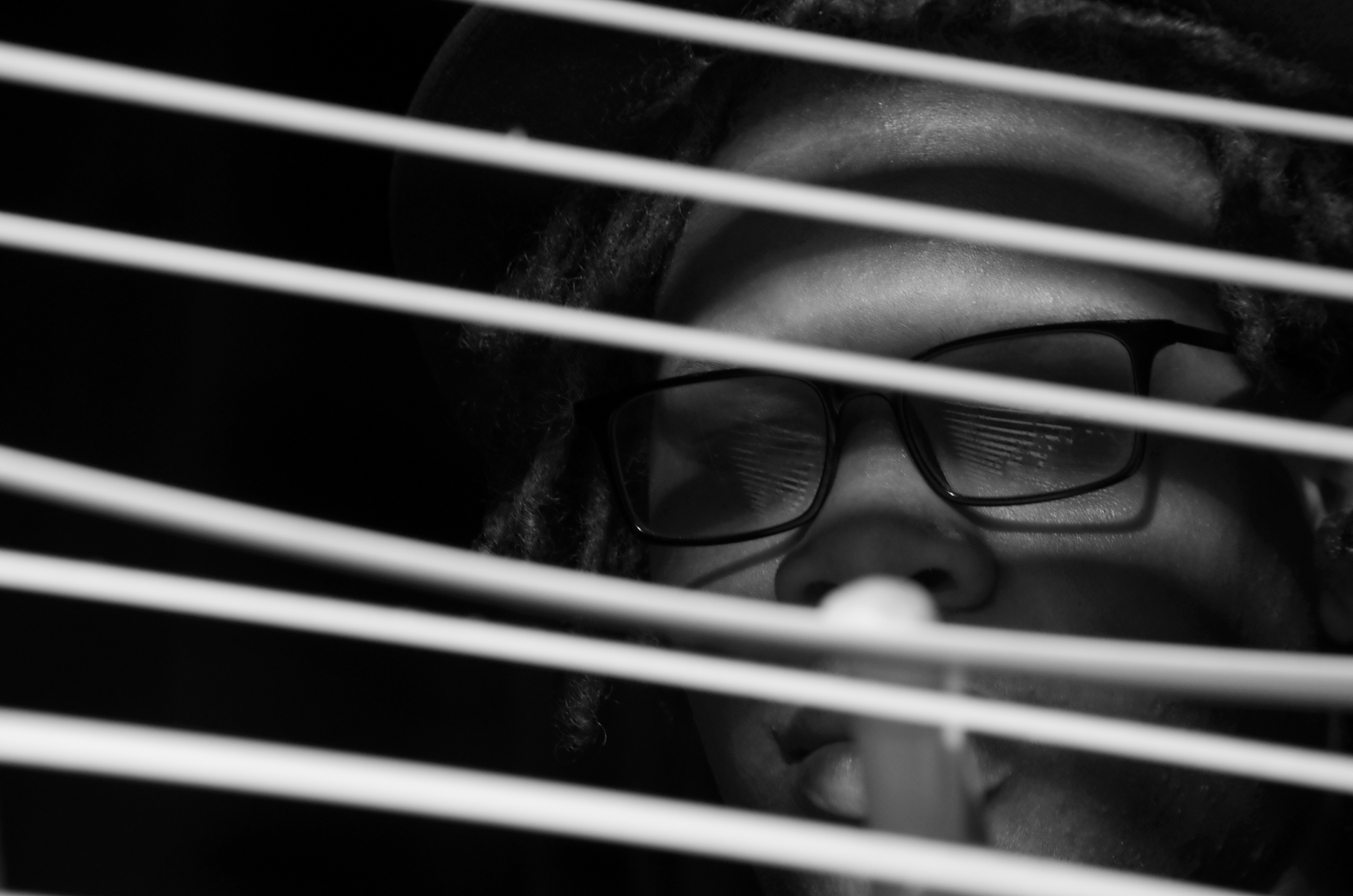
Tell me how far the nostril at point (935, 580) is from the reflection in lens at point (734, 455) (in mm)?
139

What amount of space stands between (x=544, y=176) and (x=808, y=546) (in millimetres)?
553

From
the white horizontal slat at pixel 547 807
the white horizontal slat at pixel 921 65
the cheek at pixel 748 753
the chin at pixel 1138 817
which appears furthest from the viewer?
the cheek at pixel 748 753

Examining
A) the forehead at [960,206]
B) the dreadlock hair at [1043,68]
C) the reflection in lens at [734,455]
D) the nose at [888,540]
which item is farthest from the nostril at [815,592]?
the dreadlock hair at [1043,68]

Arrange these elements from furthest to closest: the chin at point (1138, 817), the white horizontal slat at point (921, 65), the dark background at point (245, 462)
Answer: the dark background at point (245, 462) < the chin at point (1138, 817) < the white horizontal slat at point (921, 65)

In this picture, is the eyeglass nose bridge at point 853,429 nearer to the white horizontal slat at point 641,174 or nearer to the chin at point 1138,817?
the chin at point 1138,817

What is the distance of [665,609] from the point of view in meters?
0.32

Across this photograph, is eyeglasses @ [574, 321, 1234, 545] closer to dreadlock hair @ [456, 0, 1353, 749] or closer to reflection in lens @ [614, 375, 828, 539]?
reflection in lens @ [614, 375, 828, 539]

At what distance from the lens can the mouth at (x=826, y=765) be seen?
84 centimetres

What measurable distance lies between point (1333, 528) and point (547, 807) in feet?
3.00

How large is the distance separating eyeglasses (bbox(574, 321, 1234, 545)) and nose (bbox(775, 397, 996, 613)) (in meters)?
0.02

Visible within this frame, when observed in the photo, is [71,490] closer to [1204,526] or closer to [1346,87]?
[1204,526]

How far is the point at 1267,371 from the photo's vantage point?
935 mm

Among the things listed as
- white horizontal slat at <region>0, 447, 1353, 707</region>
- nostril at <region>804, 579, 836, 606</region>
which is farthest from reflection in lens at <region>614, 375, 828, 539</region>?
white horizontal slat at <region>0, 447, 1353, 707</region>

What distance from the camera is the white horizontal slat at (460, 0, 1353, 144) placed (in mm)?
389
